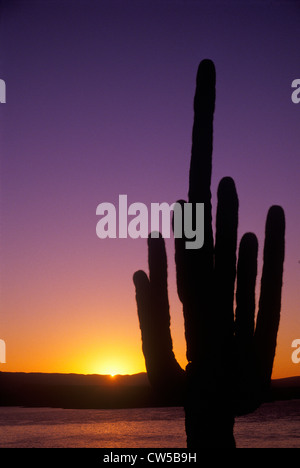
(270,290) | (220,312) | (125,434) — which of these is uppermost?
(270,290)

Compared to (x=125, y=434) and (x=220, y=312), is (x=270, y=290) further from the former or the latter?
(x=125, y=434)

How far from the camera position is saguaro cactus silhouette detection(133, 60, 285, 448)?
19.8ft

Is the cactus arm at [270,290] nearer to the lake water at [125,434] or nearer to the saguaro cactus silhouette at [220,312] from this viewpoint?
the saguaro cactus silhouette at [220,312]

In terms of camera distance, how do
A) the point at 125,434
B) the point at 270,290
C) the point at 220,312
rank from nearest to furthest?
1. the point at 220,312
2. the point at 270,290
3. the point at 125,434

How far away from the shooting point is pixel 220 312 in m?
6.10

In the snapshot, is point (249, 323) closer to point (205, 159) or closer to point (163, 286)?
point (163, 286)

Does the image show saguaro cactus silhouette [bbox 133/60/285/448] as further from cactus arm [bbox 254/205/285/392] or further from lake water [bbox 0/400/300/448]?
lake water [bbox 0/400/300/448]

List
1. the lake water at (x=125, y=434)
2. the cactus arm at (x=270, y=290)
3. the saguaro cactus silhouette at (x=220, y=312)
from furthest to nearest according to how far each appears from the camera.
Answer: the lake water at (x=125, y=434) < the cactus arm at (x=270, y=290) < the saguaro cactus silhouette at (x=220, y=312)

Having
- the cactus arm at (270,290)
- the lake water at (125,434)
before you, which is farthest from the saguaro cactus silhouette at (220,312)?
the lake water at (125,434)

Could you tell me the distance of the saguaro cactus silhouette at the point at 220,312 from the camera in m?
6.04

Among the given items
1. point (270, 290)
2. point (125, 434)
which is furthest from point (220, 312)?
point (125, 434)

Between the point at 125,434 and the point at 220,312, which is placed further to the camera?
the point at 125,434
